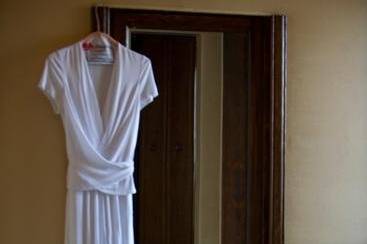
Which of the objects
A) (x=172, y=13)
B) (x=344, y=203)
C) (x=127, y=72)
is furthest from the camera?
(x=344, y=203)

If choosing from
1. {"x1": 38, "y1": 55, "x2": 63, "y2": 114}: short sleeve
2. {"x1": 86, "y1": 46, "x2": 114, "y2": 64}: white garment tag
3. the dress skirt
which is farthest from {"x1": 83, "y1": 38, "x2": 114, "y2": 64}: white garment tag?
the dress skirt

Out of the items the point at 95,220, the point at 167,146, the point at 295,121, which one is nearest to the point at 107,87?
the point at 167,146

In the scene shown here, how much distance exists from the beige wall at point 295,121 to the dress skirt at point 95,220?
222 millimetres

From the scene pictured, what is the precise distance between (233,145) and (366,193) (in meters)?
0.75

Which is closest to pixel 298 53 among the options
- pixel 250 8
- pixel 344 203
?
pixel 250 8

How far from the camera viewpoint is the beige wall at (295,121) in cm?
223

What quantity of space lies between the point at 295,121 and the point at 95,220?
3.61 ft

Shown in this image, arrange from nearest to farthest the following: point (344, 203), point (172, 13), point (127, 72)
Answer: point (127, 72) < point (172, 13) < point (344, 203)

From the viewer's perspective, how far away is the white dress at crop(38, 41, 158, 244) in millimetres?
2051

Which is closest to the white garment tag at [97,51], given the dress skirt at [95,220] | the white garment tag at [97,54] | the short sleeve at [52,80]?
the white garment tag at [97,54]

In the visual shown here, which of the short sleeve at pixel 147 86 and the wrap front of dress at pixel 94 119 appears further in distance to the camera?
the short sleeve at pixel 147 86

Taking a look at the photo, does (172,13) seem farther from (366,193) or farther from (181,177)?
(366,193)

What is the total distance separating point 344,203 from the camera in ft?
8.28

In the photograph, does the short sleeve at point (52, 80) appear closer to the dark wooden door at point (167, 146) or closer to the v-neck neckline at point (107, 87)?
the v-neck neckline at point (107, 87)
